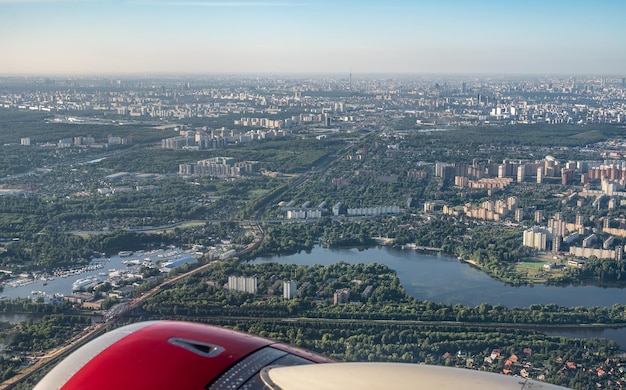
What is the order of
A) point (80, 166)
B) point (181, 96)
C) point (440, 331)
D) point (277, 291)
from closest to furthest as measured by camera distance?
point (440, 331) < point (277, 291) < point (80, 166) < point (181, 96)

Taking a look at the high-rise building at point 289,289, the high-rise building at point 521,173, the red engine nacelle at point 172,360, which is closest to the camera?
the red engine nacelle at point 172,360

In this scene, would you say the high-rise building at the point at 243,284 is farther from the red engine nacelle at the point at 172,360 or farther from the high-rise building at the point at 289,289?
the red engine nacelle at the point at 172,360

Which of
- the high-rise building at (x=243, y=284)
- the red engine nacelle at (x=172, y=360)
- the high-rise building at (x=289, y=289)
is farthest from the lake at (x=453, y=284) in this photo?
the red engine nacelle at (x=172, y=360)

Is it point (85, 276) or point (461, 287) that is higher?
point (85, 276)

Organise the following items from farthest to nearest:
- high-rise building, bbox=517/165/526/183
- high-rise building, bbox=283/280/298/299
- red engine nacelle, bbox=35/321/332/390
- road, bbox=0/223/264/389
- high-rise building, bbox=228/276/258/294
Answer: high-rise building, bbox=517/165/526/183 → high-rise building, bbox=228/276/258/294 → high-rise building, bbox=283/280/298/299 → road, bbox=0/223/264/389 → red engine nacelle, bbox=35/321/332/390

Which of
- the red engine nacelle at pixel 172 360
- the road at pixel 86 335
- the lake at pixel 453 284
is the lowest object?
the lake at pixel 453 284

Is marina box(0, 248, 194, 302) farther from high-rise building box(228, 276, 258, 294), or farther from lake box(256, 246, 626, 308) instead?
lake box(256, 246, 626, 308)

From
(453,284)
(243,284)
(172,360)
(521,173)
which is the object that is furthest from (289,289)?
(521,173)

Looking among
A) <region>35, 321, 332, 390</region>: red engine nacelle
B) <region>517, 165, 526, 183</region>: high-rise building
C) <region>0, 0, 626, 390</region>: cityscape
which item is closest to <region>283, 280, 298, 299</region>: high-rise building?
<region>0, 0, 626, 390</region>: cityscape

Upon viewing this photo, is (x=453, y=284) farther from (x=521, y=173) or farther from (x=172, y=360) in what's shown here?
(x=521, y=173)

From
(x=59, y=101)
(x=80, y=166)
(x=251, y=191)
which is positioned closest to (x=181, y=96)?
(x=59, y=101)

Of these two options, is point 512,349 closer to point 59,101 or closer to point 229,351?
point 229,351
